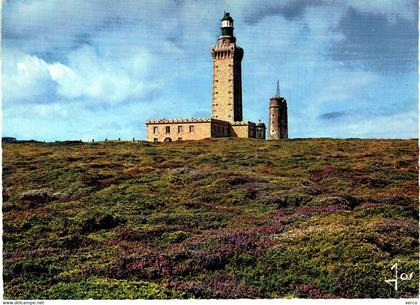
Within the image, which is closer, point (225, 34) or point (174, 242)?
point (174, 242)

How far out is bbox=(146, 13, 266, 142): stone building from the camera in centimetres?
7900

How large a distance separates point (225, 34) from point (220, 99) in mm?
10264

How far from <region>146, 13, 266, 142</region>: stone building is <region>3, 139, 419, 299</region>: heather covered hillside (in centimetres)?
4265

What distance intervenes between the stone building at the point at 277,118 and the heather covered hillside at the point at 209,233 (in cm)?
4302

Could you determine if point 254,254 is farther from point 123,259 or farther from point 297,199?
point 297,199

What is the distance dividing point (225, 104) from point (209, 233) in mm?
67835

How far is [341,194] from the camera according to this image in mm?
26438

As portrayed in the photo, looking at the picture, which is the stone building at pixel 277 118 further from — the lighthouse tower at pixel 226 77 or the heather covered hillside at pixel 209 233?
the heather covered hillside at pixel 209 233

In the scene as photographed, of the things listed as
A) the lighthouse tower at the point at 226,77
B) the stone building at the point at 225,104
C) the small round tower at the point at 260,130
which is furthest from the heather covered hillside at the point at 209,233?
the lighthouse tower at the point at 226,77

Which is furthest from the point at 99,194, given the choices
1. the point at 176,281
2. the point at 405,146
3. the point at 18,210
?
the point at 405,146

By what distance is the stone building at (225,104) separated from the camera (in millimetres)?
79000

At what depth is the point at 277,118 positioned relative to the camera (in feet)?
260

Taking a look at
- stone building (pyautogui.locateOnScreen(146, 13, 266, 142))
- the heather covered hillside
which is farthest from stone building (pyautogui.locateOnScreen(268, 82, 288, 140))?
the heather covered hillside

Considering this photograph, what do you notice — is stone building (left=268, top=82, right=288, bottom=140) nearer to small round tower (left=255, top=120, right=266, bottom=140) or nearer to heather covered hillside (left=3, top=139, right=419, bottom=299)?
small round tower (left=255, top=120, right=266, bottom=140)
